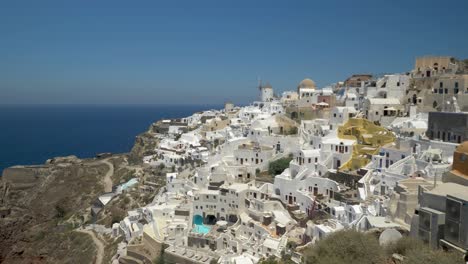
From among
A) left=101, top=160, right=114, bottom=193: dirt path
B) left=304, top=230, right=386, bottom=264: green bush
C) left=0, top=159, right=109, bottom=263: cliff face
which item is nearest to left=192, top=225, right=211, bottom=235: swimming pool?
left=304, top=230, right=386, bottom=264: green bush

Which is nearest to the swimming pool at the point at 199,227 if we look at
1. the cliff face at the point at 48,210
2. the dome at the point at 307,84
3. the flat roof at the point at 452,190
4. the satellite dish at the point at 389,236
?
the cliff face at the point at 48,210

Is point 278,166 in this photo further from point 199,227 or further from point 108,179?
point 108,179

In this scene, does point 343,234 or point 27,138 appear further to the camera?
point 27,138

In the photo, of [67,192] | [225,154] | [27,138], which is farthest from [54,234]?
[27,138]

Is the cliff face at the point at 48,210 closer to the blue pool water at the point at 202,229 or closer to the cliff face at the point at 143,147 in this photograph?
the cliff face at the point at 143,147

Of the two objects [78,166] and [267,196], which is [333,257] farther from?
[78,166]

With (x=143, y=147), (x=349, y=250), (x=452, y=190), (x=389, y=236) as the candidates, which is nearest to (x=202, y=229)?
(x=349, y=250)
